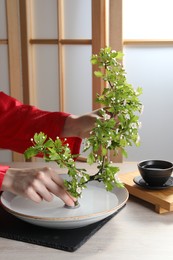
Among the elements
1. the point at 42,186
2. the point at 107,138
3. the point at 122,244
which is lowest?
the point at 122,244

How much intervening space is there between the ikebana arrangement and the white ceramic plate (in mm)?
62

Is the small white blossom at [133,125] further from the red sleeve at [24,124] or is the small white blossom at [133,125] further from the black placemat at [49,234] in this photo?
the red sleeve at [24,124]

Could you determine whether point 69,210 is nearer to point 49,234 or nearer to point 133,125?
point 49,234

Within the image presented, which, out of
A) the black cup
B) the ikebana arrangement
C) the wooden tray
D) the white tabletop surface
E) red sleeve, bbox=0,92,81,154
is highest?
the ikebana arrangement

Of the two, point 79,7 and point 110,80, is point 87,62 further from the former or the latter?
point 110,80

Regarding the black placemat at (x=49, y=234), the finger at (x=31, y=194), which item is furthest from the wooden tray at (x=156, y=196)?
the finger at (x=31, y=194)

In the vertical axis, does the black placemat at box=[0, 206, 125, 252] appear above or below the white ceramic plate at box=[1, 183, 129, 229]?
below

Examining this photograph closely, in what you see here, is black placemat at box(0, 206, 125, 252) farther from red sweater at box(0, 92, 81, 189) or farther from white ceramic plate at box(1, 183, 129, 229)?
red sweater at box(0, 92, 81, 189)

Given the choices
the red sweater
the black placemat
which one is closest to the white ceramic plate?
the black placemat

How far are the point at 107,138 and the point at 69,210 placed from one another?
0.22m

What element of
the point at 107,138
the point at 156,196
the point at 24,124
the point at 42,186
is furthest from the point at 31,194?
the point at 24,124

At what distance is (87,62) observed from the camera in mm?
2338

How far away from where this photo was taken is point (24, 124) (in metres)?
1.58

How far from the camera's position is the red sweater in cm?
153
